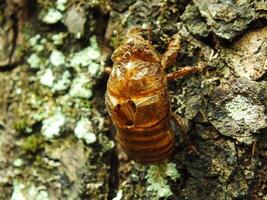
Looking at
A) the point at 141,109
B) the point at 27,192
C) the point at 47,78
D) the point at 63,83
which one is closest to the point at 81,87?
the point at 63,83

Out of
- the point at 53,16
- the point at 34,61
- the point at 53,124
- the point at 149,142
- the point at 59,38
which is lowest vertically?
the point at 53,124

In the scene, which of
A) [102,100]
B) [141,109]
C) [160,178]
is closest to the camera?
[141,109]

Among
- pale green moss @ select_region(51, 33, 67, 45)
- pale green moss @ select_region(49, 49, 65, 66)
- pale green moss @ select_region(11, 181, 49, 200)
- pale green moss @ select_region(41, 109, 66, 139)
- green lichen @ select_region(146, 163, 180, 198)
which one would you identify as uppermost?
pale green moss @ select_region(51, 33, 67, 45)

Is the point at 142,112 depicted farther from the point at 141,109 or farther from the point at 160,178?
the point at 160,178

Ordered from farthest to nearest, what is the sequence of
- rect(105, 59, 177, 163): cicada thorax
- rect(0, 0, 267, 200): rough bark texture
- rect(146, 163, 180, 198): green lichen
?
rect(146, 163, 180, 198): green lichen → rect(105, 59, 177, 163): cicada thorax → rect(0, 0, 267, 200): rough bark texture

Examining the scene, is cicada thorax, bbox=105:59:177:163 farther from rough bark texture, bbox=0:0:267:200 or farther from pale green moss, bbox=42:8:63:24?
pale green moss, bbox=42:8:63:24

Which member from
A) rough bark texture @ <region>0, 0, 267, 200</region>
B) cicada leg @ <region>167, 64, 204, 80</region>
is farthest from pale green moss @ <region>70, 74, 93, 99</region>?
cicada leg @ <region>167, 64, 204, 80</region>

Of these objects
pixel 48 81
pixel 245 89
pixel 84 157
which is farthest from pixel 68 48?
pixel 245 89

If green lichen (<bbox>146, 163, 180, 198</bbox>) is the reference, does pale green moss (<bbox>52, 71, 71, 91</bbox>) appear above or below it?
above
